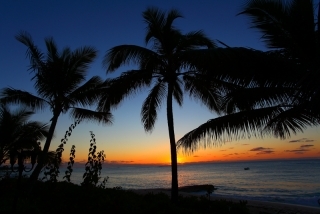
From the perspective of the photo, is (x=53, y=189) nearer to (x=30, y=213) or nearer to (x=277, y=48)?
(x=30, y=213)

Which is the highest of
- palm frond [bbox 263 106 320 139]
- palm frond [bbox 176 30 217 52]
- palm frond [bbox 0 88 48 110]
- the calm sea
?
palm frond [bbox 176 30 217 52]

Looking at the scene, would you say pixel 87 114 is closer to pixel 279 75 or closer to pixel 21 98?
pixel 21 98

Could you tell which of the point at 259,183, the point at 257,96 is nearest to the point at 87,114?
the point at 257,96

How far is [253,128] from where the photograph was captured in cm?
697

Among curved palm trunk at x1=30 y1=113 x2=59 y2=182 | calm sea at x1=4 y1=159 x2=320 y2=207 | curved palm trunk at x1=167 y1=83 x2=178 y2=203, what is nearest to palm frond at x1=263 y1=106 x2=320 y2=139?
curved palm trunk at x1=167 y1=83 x2=178 y2=203

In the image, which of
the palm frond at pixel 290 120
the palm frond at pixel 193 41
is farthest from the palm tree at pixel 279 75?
the palm frond at pixel 193 41

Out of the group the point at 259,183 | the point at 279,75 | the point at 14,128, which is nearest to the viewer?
the point at 279,75

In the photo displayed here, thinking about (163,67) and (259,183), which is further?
(259,183)

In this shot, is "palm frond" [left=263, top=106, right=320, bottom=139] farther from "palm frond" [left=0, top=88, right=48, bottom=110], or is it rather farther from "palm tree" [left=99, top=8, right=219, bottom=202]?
"palm frond" [left=0, top=88, right=48, bottom=110]

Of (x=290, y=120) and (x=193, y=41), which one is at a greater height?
(x=193, y=41)

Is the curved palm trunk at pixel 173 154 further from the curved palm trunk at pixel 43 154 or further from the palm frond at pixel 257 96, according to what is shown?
the curved palm trunk at pixel 43 154

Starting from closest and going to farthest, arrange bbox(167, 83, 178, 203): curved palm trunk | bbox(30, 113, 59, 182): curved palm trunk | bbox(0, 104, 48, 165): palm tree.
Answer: bbox(167, 83, 178, 203): curved palm trunk, bbox(30, 113, 59, 182): curved palm trunk, bbox(0, 104, 48, 165): palm tree

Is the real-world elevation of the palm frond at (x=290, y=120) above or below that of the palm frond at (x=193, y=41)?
below

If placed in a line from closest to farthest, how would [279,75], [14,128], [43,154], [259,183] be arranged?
[279,75] → [43,154] → [14,128] → [259,183]
